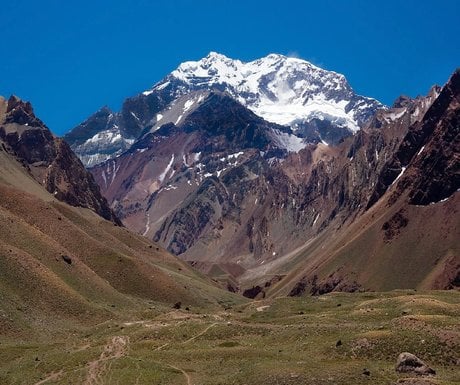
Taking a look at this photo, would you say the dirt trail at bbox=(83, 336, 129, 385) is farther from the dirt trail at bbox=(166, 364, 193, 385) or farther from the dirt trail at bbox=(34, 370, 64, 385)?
the dirt trail at bbox=(166, 364, 193, 385)

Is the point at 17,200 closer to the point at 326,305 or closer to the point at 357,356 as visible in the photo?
the point at 326,305

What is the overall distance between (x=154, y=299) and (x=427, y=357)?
103254 mm

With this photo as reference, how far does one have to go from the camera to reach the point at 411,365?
67500 millimetres

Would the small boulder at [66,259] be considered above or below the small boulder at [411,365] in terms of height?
above

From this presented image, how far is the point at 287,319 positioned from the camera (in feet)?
362

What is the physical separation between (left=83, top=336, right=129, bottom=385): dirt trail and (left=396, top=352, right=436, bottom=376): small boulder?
3052cm

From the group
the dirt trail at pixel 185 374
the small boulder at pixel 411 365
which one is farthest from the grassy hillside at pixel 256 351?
the small boulder at pixel 411 365

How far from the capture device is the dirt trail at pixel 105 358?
244ft

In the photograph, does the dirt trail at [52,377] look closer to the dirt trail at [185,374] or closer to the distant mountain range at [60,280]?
the dirt trail at [185,374]

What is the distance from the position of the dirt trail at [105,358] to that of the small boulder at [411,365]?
30.5m

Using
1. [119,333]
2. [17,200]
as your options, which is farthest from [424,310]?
[17,200]

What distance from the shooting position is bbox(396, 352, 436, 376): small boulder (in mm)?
66938

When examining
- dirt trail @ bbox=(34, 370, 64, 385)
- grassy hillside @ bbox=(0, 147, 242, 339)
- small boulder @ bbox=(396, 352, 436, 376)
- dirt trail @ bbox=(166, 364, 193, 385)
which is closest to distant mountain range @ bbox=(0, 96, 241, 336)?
grassy hillside @ bbox=(0, 147, 242, 339)

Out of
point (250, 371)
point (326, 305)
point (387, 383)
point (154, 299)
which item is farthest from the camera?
point (154, 299)
